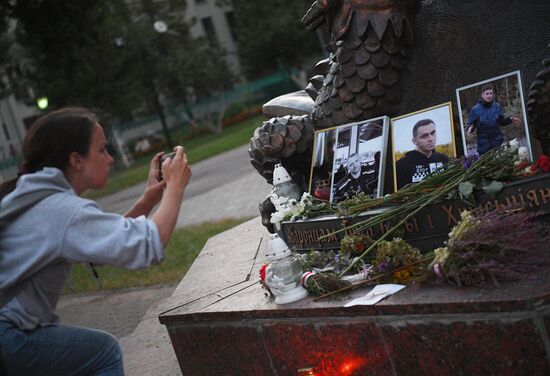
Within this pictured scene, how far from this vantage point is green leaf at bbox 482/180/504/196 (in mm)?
2854

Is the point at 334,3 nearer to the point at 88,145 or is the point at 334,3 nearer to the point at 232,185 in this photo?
the point at 88,145

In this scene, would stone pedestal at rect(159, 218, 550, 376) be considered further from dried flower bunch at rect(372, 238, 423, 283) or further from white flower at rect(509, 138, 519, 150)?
white flower at rect(509, 138, 519, 150)

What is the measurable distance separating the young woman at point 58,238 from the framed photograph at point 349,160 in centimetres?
105

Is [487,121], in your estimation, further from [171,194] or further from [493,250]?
[171,194]

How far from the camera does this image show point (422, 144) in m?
3.47

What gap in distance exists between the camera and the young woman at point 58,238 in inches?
100

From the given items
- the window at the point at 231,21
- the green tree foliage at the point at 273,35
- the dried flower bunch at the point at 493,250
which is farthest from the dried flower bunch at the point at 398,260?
the window at the point at 231,21

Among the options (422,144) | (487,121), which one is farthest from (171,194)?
(487,121)

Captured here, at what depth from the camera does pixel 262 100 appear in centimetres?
4625

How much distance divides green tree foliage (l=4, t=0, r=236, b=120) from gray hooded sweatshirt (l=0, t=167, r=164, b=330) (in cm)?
1480

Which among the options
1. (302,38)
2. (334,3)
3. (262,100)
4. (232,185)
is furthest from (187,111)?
(334,3)

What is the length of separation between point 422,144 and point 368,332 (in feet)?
3.44

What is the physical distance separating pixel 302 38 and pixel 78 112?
39789 millimetres

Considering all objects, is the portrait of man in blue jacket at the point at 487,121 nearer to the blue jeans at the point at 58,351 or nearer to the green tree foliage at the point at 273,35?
the blue jeans at the point at 58,351
